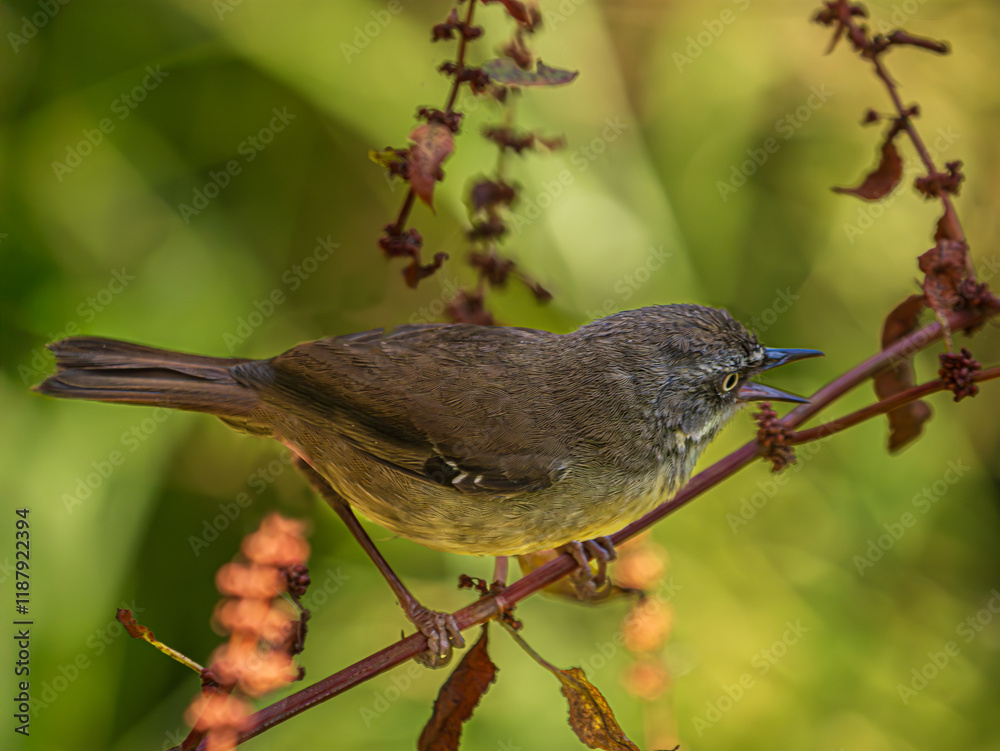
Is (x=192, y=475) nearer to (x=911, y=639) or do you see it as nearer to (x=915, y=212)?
(x=911, y=639)

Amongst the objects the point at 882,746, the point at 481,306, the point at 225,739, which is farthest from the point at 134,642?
the point at 882,746

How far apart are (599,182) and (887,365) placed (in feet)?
6.52

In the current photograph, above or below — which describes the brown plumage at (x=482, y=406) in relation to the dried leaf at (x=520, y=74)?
below

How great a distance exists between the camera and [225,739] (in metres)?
1.69

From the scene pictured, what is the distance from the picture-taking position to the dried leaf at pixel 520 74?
1901 mm
